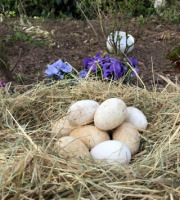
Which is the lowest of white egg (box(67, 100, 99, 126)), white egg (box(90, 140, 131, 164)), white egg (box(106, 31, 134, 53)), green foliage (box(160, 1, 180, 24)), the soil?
green foliage (box(160, 1, 180, 24))

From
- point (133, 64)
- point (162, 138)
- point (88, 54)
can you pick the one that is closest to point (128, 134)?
point (162, 138)

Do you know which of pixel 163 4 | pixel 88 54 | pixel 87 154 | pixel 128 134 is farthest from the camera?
pixel 163 4

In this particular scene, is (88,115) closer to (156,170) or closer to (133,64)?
(156,170)

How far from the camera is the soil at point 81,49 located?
3777 millimetres

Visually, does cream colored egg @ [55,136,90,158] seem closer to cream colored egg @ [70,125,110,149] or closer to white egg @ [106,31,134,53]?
cream colored egg @ [70,125,110,149]

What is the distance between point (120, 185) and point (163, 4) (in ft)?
18.2

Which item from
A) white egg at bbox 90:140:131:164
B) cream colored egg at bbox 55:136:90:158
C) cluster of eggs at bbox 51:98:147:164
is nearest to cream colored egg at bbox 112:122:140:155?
cluster of eggs at bbox 51:98:147:164

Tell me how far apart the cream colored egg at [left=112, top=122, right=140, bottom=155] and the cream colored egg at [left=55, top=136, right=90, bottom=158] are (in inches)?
8.2

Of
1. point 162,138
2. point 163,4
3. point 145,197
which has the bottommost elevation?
point 163,4

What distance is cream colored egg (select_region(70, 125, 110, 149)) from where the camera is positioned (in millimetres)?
2132

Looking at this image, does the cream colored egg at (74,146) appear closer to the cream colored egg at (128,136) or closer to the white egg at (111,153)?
the white egg at (111,153)

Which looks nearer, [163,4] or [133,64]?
[133,64]

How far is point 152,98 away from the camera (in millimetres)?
2488

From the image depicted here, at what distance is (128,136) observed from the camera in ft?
6.95
